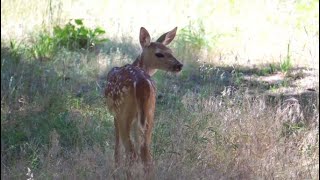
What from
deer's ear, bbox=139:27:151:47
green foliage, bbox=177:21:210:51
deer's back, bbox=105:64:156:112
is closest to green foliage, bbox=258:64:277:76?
green foliage, bbox=177:21:210:51

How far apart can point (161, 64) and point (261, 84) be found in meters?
2.40

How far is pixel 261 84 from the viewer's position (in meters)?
9.26

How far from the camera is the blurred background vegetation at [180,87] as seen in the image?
21.1 ft

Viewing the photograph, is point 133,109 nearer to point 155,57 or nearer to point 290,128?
point 155,57

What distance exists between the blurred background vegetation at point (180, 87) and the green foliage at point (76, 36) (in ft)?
0.05

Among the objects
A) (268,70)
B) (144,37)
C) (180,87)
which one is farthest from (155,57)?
(268,70)

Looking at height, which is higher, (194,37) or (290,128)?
(194,37)

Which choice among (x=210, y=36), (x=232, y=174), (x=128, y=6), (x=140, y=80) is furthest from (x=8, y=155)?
(x=128, y=6)

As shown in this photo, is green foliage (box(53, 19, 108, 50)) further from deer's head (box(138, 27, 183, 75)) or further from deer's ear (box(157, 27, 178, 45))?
deer's head (box(138, 27, 183, 75))

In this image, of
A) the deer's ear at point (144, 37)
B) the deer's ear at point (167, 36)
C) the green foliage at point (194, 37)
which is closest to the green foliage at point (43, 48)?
the green foliage at point (194, 37)

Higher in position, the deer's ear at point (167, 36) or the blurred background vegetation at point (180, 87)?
the deer's ear at point (167, 36)

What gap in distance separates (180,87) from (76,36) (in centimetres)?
190

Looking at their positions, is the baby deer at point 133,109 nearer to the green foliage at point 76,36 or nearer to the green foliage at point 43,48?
the green foliage at point 43,48

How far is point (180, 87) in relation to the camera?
29.8 feet
